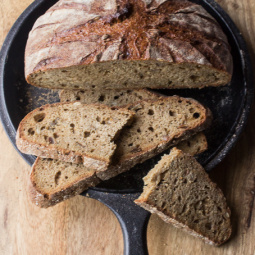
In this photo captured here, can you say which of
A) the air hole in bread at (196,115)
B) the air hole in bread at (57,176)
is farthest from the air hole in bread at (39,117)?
the air hole in bread at (196,115)

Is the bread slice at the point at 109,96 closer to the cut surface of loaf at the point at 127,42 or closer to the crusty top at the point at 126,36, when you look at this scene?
the cut surface of loaf at the point at 127,42

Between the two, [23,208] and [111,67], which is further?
[23,208]

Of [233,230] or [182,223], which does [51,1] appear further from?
[233,230]

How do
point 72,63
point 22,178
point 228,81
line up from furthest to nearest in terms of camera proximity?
point 22,178
point 228,81
point 72,63

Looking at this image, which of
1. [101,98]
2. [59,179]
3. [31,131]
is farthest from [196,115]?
[31,131]

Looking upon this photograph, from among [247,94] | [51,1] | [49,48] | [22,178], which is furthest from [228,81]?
[22,178]

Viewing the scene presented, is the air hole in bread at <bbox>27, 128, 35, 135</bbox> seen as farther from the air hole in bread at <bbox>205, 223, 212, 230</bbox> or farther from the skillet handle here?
the air hole in bread at <bbox>205, 223, 212, 230</bbox>

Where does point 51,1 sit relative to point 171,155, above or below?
above
